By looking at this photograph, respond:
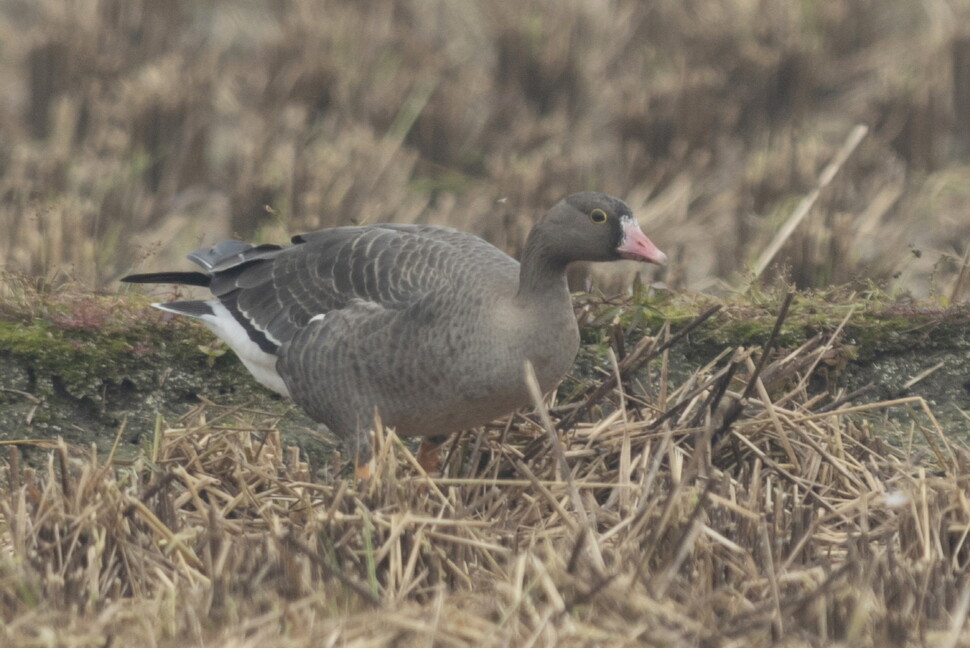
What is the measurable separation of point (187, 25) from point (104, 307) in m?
7.15

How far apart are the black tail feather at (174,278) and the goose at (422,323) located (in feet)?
1.08

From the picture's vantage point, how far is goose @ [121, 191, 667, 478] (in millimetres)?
4832

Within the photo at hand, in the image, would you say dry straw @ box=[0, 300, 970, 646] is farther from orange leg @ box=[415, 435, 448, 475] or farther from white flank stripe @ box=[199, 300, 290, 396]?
white flank stripe @ box=[199, 300, 290, 396]

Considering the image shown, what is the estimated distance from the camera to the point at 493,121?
10930 mm

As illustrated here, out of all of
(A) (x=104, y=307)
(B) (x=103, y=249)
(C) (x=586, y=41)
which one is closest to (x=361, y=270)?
(A) (x=104, y=307)

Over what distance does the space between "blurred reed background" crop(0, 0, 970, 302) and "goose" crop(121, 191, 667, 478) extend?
2415 millimetres

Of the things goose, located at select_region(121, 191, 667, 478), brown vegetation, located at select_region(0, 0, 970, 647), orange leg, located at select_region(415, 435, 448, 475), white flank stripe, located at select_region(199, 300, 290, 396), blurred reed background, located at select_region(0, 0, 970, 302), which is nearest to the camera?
brown vegetation, located at select_region(0, 0, 970, 647)

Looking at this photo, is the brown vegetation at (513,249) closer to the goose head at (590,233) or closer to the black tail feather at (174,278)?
the black tail feather at (174,278)

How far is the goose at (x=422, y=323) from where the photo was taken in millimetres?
4832

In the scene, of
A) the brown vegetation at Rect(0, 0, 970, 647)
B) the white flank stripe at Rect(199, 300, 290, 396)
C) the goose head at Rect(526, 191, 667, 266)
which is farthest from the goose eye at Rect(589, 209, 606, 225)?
the white flank stripe at Rect(199, 300, 290, 396)

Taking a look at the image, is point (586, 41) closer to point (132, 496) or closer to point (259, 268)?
point (259, 268)

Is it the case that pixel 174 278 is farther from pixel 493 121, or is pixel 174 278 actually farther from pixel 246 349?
pixel 493 121

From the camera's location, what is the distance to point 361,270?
528 centimetres

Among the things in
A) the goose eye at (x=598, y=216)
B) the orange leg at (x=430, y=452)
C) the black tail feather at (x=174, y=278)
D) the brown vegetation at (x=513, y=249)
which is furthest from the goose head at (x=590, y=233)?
the black tail feather at (x=174, y=278)
